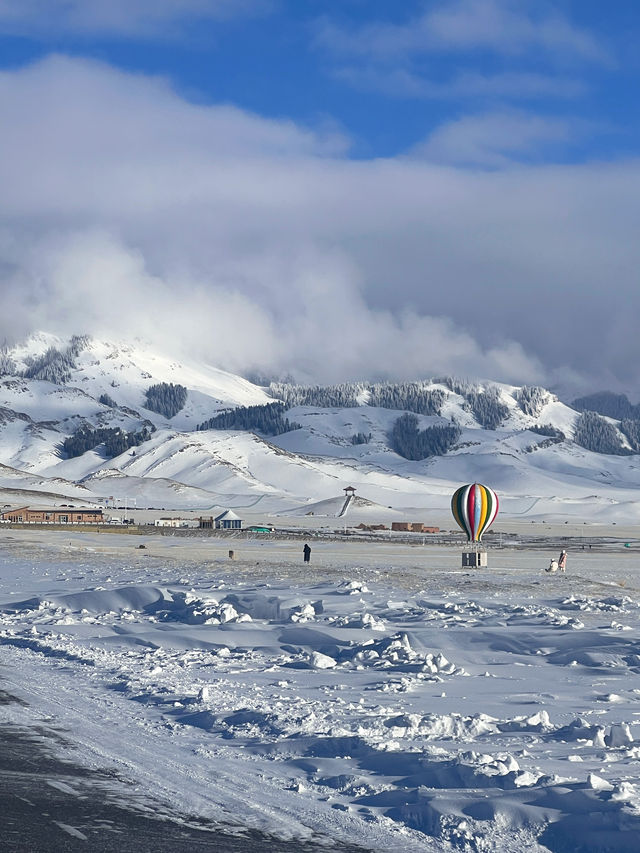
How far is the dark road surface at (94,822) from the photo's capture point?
1200 cm

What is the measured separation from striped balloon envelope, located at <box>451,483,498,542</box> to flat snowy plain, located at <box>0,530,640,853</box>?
57.1 meters

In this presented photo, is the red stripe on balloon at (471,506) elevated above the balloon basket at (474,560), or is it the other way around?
the red stripe on balloon at (471,506)

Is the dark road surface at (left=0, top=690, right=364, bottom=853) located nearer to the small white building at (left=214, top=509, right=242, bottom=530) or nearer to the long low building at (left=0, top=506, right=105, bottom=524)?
the small white building at (left=214, top=509, right=242, bottom=530)

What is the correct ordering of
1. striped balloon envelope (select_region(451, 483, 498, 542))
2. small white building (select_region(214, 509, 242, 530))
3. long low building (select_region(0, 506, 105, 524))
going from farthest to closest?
long low building (select_region(0, 506, 105, 524)) → small white building (select_region(214, 509, 242, 530)) → striped balloon envelope (select_region(451, 483, 498, 542))

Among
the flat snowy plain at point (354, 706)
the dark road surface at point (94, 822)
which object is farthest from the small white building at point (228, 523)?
the dark road surface at point (94, 822)

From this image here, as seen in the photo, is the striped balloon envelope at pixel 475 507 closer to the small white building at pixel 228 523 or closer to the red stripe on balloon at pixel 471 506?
the red stripe on balloon at pixel 471 506

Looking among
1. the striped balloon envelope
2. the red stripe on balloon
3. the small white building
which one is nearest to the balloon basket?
the striped balloon envelope

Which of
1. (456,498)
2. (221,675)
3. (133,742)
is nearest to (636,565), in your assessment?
(456,498)

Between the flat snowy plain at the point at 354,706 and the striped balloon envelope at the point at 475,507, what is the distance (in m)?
57.1

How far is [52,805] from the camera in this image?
44.0 feet

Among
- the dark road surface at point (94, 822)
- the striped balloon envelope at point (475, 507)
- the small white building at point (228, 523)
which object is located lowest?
the dark road surface at point (94, 822)

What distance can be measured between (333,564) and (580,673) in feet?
157

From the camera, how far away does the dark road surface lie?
12.0 meters

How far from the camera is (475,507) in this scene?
A: 100250 mm
